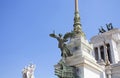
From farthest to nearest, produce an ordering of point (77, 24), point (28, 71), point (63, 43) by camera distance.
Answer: point (28, 71)
point (77, 24)
point (63, 43)

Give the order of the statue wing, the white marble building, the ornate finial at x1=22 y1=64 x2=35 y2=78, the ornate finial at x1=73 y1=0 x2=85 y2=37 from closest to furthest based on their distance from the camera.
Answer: the statue wing → the ornate finial at x1=73 y1=0 x2=85 y2=37 → the ornate finial at x1=22 y1=64 x2=35 y2=78 → the white marble building

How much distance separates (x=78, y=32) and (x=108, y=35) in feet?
76.5

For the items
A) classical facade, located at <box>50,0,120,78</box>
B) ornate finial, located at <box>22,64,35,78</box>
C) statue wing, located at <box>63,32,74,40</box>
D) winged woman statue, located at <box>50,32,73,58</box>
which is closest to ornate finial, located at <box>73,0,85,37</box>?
classical facade, located at <box>50,0,120,78</box>

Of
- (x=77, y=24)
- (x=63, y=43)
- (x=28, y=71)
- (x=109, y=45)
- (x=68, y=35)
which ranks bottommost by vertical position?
(x=28, y=71)

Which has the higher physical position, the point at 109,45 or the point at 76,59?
the point at 109,45

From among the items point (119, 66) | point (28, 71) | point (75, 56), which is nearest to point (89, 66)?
point (75, 56)

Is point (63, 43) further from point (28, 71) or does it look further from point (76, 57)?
point (28, 71)

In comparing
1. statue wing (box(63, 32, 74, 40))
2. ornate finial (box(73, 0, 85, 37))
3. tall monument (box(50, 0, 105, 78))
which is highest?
ornate finial (box(73, 0, 85, 37))

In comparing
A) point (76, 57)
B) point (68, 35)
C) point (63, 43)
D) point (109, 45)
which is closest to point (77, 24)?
point (68, 35)

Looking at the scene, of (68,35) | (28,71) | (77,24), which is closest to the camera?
(68,35)

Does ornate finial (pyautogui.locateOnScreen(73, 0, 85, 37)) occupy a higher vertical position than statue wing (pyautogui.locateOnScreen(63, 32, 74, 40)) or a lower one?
higher

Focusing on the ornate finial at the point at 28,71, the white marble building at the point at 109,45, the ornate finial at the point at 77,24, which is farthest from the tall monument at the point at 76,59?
the white marble building at the point at 109,45

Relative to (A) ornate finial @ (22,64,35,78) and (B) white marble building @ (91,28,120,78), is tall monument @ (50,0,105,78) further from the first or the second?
(B) white marble building @ (91,28,120,78)

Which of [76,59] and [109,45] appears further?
[109,45]
